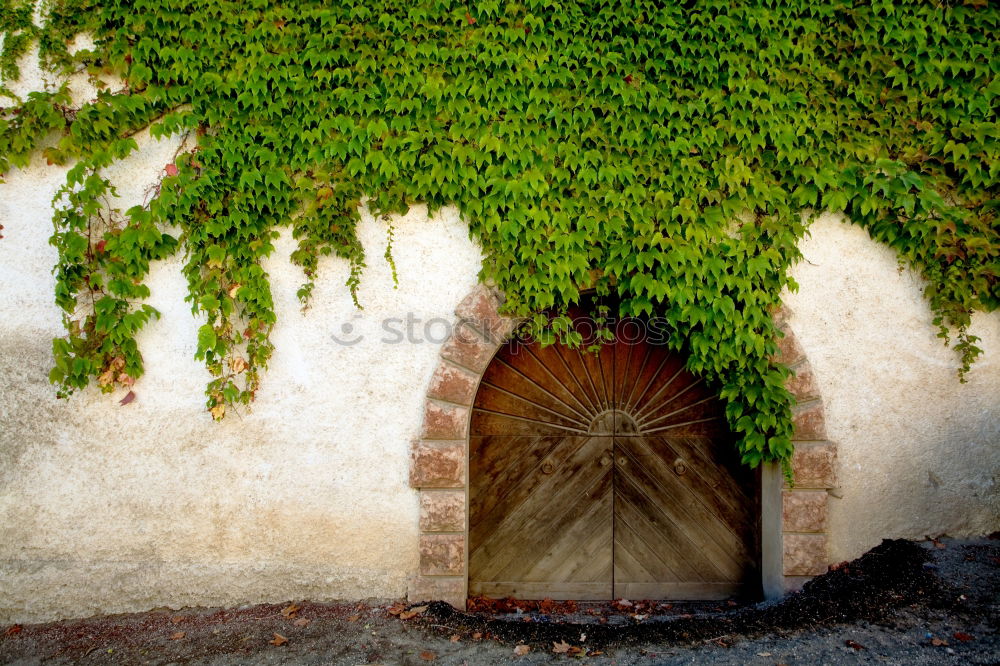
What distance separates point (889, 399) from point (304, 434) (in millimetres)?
3661

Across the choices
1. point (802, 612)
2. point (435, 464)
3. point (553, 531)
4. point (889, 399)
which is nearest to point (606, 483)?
point (553, 531)

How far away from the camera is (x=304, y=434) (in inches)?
148

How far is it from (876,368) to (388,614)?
3.37 meters

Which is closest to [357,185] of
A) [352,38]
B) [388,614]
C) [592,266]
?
[352,38]

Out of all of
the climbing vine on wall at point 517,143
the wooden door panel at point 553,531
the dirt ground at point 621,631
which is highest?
the climbing vine on wall at point 517,143

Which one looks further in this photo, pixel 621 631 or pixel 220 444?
pixel 220 444

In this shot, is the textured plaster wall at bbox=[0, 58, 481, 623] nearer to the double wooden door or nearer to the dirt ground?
the dirt ground

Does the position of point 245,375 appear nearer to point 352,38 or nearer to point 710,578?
point 352,38

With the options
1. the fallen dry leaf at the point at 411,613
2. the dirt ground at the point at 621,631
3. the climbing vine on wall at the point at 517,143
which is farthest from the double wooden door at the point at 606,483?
the fallen dry leaf at the point at 411,613

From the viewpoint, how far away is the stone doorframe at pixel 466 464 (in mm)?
3729

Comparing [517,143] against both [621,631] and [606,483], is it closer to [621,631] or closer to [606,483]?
[606,483]

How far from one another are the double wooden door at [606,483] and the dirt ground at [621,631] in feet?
1.09

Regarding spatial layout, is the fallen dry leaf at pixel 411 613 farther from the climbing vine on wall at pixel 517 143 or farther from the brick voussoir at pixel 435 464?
the climbing vine on wall at pixel 517 143

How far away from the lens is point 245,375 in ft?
12.3
